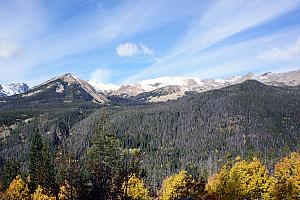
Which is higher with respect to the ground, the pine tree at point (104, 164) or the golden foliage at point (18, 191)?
the pine tree at point (104, 164)

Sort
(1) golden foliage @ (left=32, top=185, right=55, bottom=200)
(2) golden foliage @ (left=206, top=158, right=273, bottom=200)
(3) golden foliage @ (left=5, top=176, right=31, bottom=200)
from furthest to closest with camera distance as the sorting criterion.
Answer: (3) golden foliage @ (left=5, top=176, right=31, bottom=200) < (2) golden foliage @ (left=206, top=158, right=273, bottom=200) < (1) golden foliage @ (left=32, top=185, right=55, bottom=200)

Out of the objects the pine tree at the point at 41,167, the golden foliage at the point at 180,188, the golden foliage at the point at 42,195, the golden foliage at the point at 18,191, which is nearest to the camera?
the golden foliage at the point at 42,195

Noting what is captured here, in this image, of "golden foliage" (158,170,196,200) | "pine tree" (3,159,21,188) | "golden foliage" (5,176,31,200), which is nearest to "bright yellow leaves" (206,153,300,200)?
"golden foliage" (158,170,196,200)

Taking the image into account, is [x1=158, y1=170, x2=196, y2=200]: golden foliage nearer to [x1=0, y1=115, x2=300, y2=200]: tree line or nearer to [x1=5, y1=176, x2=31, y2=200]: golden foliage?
[x1=0, y1=115, x2=300, y2=200]: tree line

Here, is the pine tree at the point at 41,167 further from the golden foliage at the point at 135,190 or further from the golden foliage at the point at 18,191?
the golden foliage at the point at 135,190

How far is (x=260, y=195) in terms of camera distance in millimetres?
78000

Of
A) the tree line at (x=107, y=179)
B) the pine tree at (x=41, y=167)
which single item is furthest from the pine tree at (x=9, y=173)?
the pine tree at (x=41, y=167)

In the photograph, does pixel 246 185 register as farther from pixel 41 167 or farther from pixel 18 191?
pixel 18 191

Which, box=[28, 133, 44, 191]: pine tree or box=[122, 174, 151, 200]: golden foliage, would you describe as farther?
box=[122, 174, 151, 200]: golden foliage

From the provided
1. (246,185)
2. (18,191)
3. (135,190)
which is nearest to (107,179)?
(135,190)

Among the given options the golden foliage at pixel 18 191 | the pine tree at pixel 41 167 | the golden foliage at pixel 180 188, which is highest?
the pine tree at pixel 41 167

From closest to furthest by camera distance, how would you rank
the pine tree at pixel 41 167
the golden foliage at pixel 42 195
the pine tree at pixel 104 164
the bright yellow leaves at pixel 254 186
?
1. the pine tree at pixel 104 164
2. the golden foliage at pixel 42 195
3. the pine tree at pixel 41 167
4. the bright yellow leaves at pixel 254 186

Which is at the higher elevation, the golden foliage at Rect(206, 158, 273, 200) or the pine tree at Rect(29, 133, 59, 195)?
the pine tree at Rect(29, 133, 59, 195)

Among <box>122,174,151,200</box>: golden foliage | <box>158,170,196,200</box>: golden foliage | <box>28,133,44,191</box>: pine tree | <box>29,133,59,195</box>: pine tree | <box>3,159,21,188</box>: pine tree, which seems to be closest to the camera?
<box>29,133,59,195</box>: pine tree
